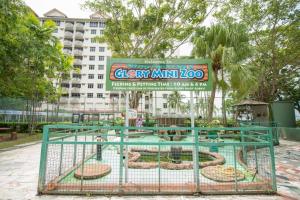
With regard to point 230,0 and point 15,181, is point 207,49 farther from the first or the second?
point 15,181

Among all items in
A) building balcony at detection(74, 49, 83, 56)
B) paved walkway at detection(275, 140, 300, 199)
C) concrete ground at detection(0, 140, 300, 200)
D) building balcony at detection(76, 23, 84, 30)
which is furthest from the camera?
building balcony at detection(76, 23, 84, 30)

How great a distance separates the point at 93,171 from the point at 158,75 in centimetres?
284

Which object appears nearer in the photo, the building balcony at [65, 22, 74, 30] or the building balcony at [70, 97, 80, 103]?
the building balcony at [70, 97, 80, 103]

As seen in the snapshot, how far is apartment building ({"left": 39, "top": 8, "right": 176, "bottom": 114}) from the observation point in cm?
3972

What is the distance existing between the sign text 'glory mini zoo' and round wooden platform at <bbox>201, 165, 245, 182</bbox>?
207 cm

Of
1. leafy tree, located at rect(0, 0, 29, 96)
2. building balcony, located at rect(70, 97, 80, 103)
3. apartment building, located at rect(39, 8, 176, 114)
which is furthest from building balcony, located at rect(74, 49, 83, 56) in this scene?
leafy tree, located at rect(0, 0, 29, 96)

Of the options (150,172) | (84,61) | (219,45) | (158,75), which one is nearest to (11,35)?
(158,75)

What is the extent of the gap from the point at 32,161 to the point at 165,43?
1264 centimetres

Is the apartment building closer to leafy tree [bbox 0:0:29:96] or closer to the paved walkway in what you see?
leafy tree [bbox 0:0:29:96]

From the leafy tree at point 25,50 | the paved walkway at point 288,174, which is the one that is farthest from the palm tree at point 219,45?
the leafy tree at point 25,50

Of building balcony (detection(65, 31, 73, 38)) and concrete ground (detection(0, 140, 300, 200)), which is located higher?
building balcony (detection(65, 31, 73, 38))

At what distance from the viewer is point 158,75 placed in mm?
3994

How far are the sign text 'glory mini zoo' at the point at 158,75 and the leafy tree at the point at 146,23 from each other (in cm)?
913

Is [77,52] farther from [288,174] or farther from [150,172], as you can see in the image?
[288,174]
